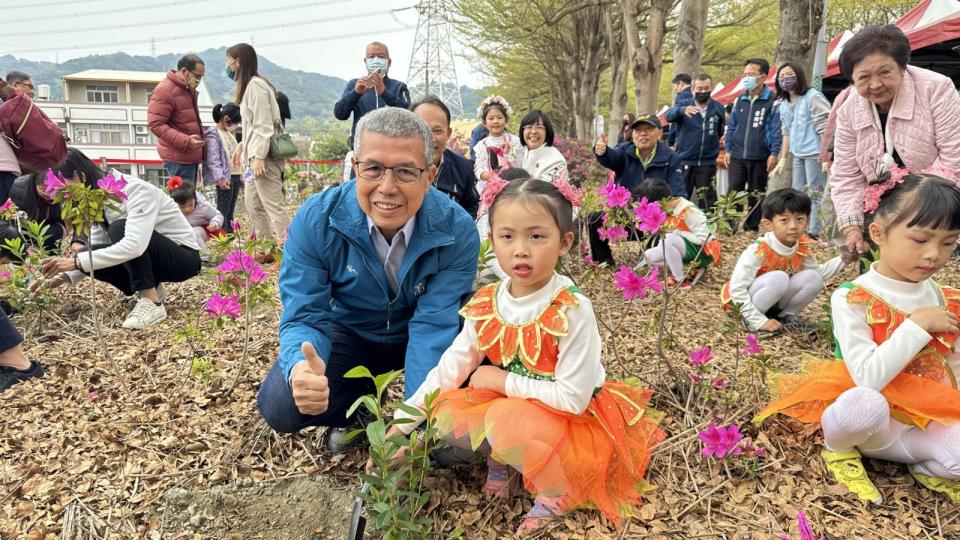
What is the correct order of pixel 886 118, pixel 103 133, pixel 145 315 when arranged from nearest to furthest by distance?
pixel 886 118 < pixel 145 315 < pixel 103 133

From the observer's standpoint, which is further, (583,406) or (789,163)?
(789,163)

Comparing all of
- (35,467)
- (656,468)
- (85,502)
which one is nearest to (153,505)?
(85,502)

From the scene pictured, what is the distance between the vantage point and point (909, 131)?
9.25 ft

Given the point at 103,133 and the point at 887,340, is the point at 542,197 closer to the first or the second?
the point at 887,340

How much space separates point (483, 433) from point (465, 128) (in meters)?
27.7

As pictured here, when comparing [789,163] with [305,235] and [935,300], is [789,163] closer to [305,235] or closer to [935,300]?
[935,300]

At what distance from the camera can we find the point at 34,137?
4812 millimetres

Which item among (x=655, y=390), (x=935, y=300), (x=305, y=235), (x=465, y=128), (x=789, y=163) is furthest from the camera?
(x=465, y=128)

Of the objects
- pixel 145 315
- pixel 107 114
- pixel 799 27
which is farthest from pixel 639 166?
pixel 107 114

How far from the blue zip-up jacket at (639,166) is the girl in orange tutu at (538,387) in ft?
10.9

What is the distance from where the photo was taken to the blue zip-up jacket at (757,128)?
624 cm

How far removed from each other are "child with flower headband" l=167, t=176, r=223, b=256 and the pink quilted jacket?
4.34 metres

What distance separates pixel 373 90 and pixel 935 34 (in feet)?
24.7

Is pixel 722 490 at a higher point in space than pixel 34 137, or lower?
lower
